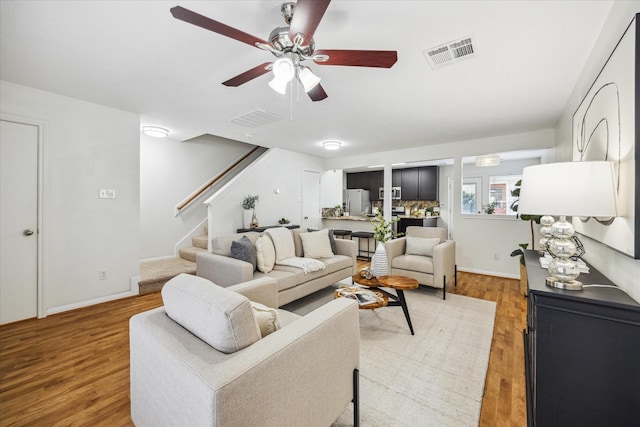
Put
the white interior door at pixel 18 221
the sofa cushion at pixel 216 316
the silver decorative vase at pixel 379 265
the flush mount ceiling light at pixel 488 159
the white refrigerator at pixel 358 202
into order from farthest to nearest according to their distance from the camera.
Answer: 1. the white refrigerator at pixel 358 202
2. the flush mount ceiling light at pixel 488 159
3. the silver decorative vase at pixel 379 265
4. the white interior door at pixel 18 221
5. the sofa cushion at pixel 216 316

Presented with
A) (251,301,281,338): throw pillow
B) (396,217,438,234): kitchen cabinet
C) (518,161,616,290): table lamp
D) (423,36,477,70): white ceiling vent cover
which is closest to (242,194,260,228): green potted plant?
(396,217,438,234): kitchen cabinet

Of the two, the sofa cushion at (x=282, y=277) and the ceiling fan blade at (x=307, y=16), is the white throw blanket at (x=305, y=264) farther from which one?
the ceiling fan blade at (x=307, y=16)

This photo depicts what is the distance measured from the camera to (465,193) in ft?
17.3

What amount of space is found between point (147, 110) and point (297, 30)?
2.86 m

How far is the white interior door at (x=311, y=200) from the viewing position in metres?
6.25

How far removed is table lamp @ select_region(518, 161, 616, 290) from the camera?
1.25m

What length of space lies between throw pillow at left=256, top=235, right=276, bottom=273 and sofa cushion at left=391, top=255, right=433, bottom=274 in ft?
5.76

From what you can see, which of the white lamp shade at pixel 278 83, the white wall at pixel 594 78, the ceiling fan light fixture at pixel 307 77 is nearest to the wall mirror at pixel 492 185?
the white wall at pixel 594 78

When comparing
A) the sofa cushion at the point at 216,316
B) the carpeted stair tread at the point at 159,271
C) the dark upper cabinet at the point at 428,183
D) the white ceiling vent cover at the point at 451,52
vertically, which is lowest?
the carpeted stair tread at the point at 159,271

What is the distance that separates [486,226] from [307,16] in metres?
4.59

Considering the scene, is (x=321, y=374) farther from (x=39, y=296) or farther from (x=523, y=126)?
(x=523, y=126)

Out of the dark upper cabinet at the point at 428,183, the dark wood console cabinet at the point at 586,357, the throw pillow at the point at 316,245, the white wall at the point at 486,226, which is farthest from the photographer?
the dark upper cabinet at the point at 428,183

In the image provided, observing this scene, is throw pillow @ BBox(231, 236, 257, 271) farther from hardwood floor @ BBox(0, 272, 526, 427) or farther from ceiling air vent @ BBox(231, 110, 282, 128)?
ceiling air vent @ BBox(231, 110, 282, 128)

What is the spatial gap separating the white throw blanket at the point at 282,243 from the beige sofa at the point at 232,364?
6.57 feet
